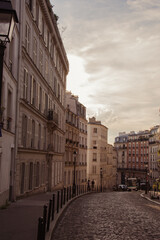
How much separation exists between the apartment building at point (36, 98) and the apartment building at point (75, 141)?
13249 mm

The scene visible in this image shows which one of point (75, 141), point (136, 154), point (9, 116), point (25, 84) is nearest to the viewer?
point (9, 116)

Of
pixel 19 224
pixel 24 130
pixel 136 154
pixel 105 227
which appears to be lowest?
pixel 105 227

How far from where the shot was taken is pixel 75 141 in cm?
5547

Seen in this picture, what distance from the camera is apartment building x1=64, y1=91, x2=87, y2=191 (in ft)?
164

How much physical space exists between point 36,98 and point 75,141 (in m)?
30.7

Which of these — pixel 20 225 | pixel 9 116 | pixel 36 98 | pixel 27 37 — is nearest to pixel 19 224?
pixel 20 225

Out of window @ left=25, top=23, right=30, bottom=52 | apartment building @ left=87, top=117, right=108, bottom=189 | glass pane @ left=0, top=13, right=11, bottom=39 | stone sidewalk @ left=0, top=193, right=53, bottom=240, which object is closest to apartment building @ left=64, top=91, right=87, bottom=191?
apartment building @ left=87, top=117, right=108, bottom=189

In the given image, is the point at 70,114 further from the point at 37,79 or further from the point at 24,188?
the point at 24,188

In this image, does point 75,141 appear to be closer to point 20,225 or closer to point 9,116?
point 9,116

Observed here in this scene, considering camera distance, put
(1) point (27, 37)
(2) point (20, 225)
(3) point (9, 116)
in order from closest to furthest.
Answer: (2) point (20, 225) → (3) point (9, 116) → (1) point (27, 37)

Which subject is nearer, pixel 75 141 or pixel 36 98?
pixel 36 98

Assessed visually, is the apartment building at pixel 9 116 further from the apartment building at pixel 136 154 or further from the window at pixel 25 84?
the apartment building at pixel 136 154

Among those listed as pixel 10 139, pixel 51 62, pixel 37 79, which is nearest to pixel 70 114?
pixel 51 62

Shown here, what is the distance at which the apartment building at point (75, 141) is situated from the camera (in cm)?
4997
